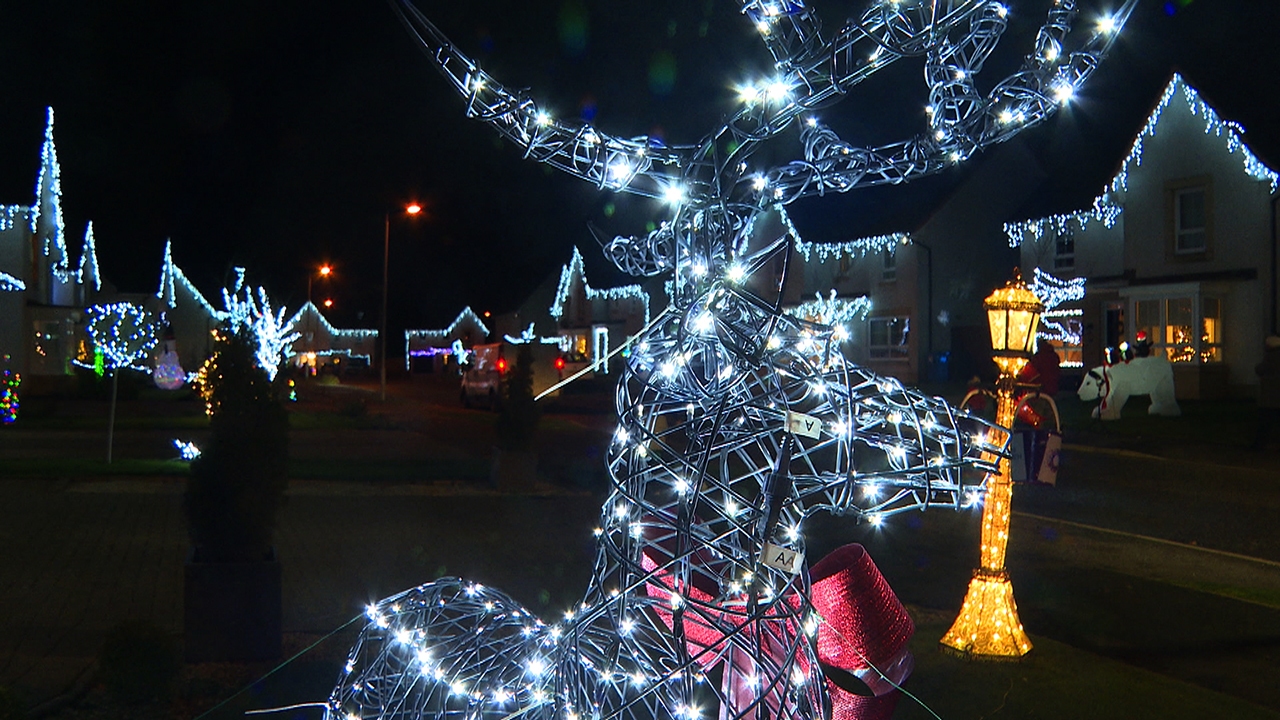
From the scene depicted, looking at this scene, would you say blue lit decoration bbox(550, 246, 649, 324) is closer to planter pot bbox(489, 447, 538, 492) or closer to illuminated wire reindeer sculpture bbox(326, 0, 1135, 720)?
planter pot bbox(489, 447, 538, 492)

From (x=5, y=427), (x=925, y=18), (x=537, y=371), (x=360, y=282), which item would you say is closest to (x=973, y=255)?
(x=537, y=371)

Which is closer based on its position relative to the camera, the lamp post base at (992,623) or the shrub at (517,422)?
the lamp post base at (992,623)

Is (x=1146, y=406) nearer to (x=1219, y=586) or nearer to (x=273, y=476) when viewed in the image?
(x=1219, y=586)

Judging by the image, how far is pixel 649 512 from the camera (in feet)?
8.45

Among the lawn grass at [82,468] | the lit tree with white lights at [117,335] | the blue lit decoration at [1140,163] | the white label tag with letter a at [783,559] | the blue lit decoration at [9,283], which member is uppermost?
the blue lit decoration at [1140,163]

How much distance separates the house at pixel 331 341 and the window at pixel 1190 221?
6599 cm

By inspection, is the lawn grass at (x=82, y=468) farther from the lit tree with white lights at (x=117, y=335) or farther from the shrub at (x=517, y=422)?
the shrub at (x=517, y=422)

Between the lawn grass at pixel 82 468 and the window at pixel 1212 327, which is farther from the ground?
the window at pixel 1212 327

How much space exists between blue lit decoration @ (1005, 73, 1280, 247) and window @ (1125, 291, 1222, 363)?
3107 millimetres

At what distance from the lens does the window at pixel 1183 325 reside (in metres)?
27.0

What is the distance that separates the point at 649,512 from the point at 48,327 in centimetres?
3792

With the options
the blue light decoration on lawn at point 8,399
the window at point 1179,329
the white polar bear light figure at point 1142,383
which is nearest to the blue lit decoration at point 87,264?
the blue light decoration on lawn at point 8,399

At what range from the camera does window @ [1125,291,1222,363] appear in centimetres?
2695

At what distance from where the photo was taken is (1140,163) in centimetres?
2880
